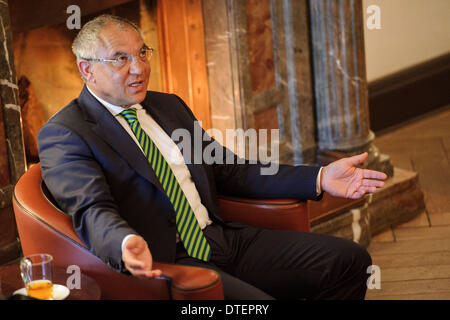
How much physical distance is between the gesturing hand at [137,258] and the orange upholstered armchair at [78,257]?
44 mm

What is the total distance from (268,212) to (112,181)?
0.56 meters

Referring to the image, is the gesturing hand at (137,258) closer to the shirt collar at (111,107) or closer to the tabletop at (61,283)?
the tabletop at (61,283)

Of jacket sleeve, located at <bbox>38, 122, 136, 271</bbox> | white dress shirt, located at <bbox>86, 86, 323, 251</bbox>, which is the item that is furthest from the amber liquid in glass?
white dress shirt, located at <bbox>86, 86, 323, 251</bbox>

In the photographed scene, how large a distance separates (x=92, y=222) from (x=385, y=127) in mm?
3782

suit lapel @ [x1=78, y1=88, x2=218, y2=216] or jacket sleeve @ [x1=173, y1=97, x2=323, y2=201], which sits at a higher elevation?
suit lapel @ [x1=78, y1=88, x2=218, y2=216]

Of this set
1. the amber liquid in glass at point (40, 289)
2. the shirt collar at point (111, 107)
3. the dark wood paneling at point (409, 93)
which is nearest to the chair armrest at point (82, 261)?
the amber liquid in glass at point (40, 289)

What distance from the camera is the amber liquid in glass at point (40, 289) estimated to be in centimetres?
164

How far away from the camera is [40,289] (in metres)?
1.64

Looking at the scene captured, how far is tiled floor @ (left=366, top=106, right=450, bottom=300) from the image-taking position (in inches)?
112

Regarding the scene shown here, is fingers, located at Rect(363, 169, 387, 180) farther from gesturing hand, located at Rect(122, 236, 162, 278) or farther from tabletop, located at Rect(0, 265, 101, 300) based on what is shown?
tabletop, located at Rect(0, 265, 101, 300)

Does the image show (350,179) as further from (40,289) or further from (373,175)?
(40,289)

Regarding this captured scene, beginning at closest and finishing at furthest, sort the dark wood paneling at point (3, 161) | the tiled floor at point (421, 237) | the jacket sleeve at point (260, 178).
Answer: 1. the jacket sleeve at point (260, 178)
2. the dark wood paneling at point (3, 161)
3. the tiled floor at point (421, 237)

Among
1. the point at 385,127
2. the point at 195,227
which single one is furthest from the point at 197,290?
the point at 385,127

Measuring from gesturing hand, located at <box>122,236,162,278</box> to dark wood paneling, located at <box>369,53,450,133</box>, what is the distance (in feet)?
12.0
